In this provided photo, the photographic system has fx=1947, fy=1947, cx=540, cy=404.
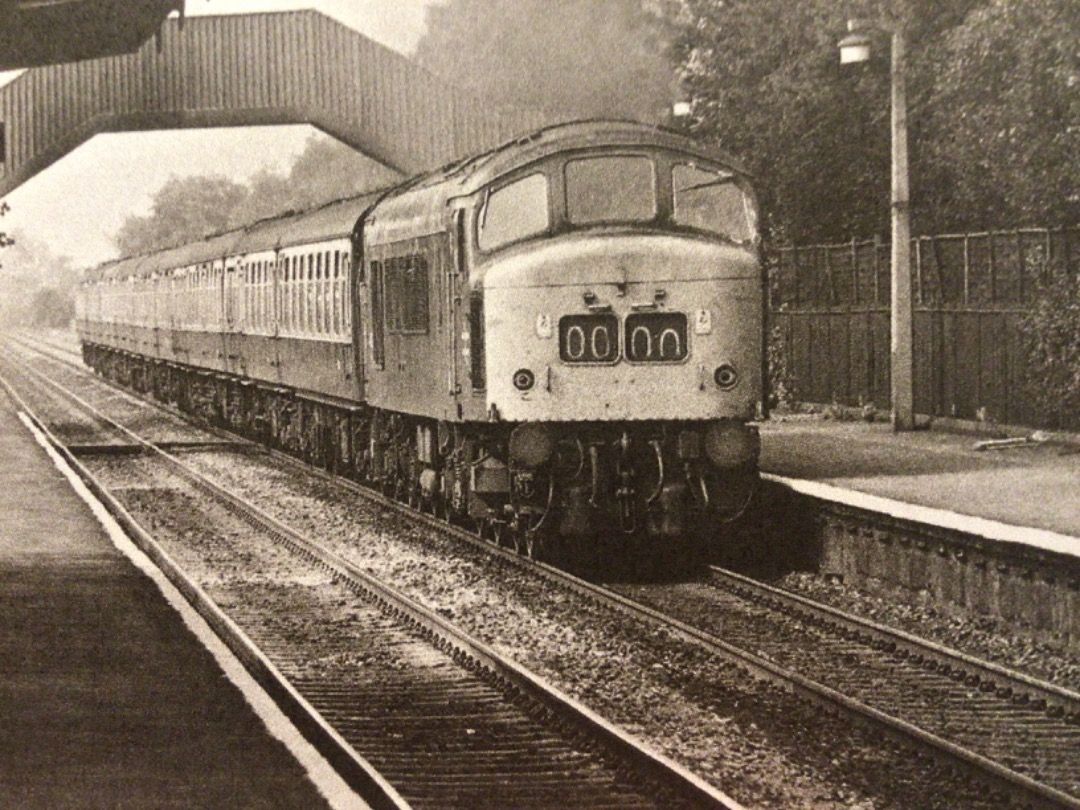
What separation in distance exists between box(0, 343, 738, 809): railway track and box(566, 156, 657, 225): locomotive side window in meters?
3.23

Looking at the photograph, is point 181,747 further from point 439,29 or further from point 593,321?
point 439,29

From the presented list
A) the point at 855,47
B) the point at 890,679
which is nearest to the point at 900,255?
the point at 855,47

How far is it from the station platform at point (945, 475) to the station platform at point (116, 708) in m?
5.14

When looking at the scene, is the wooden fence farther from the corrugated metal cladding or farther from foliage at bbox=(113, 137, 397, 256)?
foliage at bbox=(113, 137, 397, 256)

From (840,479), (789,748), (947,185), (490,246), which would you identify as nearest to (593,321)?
(490,246)

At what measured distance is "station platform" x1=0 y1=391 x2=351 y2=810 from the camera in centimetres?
734

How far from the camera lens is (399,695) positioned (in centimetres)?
1033

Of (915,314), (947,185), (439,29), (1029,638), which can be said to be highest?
(439,29)

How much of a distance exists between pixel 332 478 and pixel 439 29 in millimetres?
82663

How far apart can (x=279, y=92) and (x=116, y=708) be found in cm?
2740

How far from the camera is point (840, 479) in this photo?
16734mm

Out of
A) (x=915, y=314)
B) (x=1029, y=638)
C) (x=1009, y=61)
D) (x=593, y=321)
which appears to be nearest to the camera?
(x=1029, y=638)

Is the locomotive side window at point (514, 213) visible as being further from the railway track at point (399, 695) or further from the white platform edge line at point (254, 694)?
the white platform edge line at point (254, 694)

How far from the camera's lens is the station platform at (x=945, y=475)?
13.3 meters
